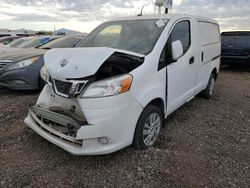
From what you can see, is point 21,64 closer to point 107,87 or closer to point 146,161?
point 107,87

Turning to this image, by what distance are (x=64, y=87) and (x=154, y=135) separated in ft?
4.37

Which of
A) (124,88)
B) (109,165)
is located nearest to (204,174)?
(109,165)

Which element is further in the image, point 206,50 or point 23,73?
point 23,73

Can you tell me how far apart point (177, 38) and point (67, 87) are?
185cm

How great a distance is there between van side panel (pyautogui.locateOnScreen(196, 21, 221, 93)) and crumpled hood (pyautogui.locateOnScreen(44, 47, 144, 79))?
1950 mm

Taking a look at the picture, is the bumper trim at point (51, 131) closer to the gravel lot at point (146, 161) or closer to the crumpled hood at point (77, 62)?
the gravel lot at point (146, 161)

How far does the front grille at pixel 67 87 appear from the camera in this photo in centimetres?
250

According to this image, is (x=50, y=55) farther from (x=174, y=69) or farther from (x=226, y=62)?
(x=226, y=62)

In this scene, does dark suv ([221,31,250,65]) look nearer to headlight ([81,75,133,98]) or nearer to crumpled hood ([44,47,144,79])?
crumpled hood ([44,47,144,79])

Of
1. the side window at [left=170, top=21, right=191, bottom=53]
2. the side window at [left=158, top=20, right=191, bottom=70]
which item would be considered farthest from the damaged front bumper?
the side window at [left=170, top=21, right=191, bottom=53]

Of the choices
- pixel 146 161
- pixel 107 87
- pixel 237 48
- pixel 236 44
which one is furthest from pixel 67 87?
pixel 236 44

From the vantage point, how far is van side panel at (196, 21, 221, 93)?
433cm

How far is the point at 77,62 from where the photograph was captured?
2.56 m

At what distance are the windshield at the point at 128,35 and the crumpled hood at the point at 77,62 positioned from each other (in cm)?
42
